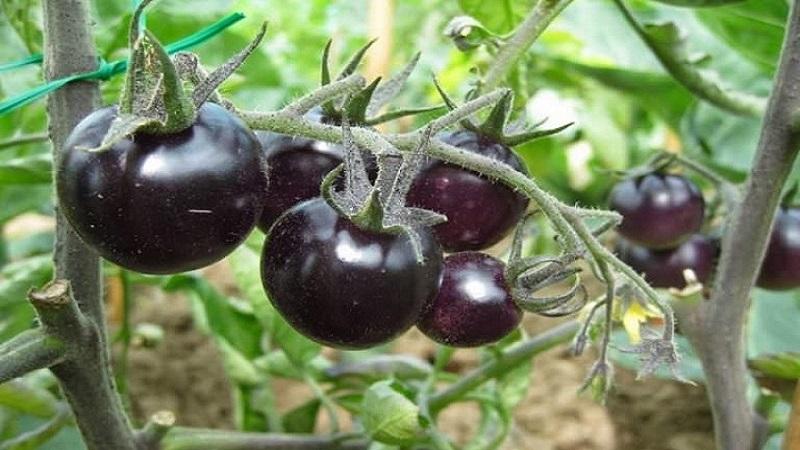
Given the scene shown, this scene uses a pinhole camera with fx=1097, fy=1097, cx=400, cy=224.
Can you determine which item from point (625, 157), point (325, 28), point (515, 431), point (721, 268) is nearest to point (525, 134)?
point (721, 268)

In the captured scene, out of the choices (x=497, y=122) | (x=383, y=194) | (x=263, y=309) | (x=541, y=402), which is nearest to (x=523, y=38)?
(x=497, y=122)

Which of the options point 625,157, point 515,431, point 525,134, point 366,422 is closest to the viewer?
point 525,134

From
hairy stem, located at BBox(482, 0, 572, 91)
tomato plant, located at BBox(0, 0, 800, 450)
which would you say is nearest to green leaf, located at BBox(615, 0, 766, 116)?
tomato plant, located at BBox(0, 0, 800, 450)

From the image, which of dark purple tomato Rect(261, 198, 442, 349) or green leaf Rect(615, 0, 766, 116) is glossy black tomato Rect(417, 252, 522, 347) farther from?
green leaf Rect(615, 0, 766, 116)

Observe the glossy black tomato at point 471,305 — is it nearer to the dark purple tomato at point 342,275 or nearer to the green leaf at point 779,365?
the dark purple tomato at point 342,275

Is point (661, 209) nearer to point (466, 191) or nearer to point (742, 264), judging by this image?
point (742, 264)

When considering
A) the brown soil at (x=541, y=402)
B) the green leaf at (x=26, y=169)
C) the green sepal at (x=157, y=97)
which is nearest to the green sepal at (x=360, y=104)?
the green sepal at (x=157, y=97)

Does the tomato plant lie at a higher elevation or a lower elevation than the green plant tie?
lower

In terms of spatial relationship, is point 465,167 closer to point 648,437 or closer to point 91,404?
point 91,404
